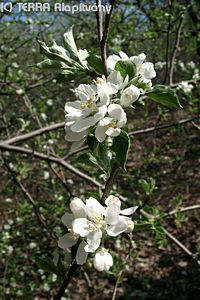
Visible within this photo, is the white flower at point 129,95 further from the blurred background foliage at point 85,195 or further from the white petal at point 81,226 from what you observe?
the blurred background foliage at point 85,195

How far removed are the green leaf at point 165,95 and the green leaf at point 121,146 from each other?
0.18m

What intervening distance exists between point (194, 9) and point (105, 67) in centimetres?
949

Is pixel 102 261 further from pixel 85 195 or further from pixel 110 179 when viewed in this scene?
pixel 85 195

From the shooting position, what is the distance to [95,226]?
3.18 feet

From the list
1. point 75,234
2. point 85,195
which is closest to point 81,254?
point 75,234

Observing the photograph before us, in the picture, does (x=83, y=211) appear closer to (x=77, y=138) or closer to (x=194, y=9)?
(x=77, y=138)

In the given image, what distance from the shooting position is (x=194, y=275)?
491 cm

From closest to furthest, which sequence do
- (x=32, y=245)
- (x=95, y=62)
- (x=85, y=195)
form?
(x=95, y=62)
(x=85, y=195)
(x=32, y=245)

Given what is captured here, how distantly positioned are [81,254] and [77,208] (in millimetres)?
153

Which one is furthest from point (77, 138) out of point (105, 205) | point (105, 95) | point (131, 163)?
point (131, 163)

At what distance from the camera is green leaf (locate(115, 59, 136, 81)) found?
0.95 m

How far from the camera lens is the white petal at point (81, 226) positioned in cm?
95

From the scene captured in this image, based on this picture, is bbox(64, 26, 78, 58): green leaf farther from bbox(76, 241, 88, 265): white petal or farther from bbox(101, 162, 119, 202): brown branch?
bbox(76, 241, 88, 265): white petal

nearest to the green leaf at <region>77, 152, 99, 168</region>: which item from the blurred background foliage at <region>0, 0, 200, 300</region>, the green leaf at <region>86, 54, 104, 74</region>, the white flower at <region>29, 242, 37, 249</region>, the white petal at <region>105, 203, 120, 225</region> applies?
the white petal at <region>105, 203, 120, 225</region>
